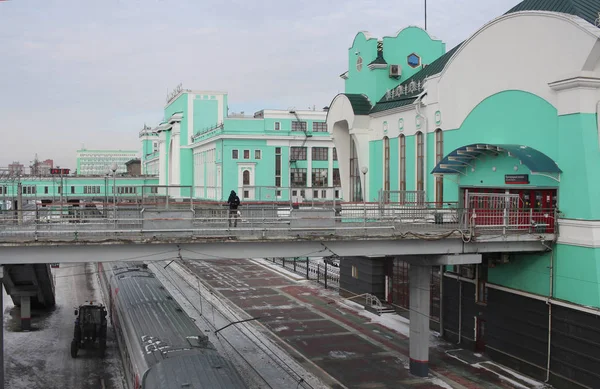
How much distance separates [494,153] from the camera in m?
24.8

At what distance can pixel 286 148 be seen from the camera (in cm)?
6019

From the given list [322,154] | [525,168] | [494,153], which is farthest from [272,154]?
[525,168]

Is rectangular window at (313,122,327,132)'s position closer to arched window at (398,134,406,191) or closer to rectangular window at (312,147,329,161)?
rectangular window at (312,147,329,161)

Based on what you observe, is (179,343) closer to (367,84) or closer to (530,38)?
(530,38)

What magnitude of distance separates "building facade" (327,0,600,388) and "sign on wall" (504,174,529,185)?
3.9 inches

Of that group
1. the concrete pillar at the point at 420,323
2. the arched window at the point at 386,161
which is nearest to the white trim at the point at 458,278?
the concrete pillar at the point at 420,323

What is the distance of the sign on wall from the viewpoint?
2317 centimetres

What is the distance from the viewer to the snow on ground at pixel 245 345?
72.5 feet

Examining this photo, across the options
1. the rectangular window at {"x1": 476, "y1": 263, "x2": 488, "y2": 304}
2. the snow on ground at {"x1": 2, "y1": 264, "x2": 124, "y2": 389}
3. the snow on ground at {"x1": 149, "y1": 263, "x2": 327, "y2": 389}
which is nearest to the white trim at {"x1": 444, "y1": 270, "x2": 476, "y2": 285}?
the rectangular window at {"x1": 476, "y1": 263, "x2": 488, "y2": 304}

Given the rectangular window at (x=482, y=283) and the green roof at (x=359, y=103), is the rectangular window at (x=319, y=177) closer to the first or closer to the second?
the green roof at (x=359, y=103)

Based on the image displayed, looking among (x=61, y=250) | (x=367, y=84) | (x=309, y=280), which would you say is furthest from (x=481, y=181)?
(x=309, y=280)

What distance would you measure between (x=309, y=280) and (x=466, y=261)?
23.6 m

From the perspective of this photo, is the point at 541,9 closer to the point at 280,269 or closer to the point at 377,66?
the point at 377,66

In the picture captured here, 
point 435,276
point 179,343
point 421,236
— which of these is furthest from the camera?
point 435,276
